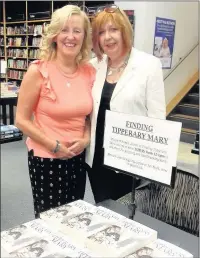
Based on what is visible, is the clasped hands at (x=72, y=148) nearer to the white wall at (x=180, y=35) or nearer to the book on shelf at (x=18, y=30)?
the white wall at (x=180, y=35)

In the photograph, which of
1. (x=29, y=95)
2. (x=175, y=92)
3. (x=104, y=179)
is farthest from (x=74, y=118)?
(x=175, y=92)

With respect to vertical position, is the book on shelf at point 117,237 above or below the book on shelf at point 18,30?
below

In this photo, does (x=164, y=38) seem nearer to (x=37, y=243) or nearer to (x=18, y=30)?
(x=18, y=30)

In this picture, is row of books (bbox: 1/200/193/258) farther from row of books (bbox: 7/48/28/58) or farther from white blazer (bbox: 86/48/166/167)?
row of books (bbox: 7/48/28/58)

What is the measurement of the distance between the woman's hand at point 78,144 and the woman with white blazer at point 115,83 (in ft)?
0.11

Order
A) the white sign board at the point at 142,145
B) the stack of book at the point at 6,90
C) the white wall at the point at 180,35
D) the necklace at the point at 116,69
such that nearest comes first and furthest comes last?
the white sign board at the point at 142,145, the stack of book at the point at 6,90, the necklace at the point at 116,69, the white wall at the point at 180,35

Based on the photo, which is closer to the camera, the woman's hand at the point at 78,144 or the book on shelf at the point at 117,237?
the book on shelf at the point at 117,237

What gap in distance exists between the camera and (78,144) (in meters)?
1.21

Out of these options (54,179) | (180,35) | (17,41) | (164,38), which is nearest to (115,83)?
(54,179)

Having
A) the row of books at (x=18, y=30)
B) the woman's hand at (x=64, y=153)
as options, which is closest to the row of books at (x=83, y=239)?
the woman's hand at (x=64, y=153)

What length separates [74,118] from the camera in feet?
3.95

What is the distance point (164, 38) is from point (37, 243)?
169 inches

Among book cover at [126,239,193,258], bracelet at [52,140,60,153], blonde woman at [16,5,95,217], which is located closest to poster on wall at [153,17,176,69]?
blonde woman at [16,5,95,217]

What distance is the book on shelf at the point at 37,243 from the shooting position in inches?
28.0
